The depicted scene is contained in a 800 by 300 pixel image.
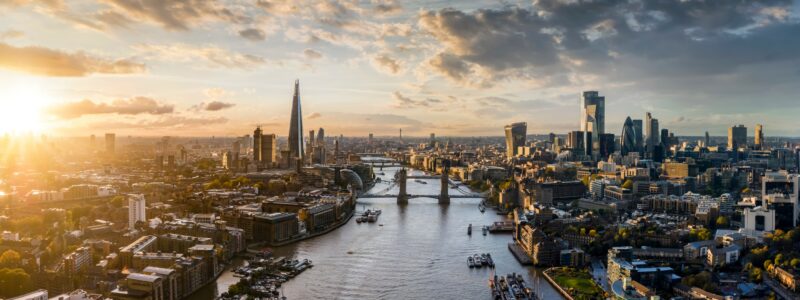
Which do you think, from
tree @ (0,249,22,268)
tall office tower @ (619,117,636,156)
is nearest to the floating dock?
tree @ (0,249,22,268)

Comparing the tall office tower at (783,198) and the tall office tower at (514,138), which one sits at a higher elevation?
the tall office tower at (514,138)

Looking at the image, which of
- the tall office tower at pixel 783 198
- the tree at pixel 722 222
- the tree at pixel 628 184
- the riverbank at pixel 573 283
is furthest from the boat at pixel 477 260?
the tree at pixel 628 184

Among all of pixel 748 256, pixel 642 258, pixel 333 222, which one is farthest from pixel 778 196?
pixel 333 222

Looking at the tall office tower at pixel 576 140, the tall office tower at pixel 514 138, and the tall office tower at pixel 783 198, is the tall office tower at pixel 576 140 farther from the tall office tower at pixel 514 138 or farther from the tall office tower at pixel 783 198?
the tall office tower at pixel 783 198

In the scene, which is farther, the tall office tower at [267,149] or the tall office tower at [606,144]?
the tall office tower at [606,144]

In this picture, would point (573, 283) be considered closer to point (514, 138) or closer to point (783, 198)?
point (783, 198)

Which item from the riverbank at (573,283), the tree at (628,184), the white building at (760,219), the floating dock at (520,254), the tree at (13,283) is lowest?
the riverbank at (573,283)

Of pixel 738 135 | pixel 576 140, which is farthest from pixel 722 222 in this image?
pixel 738 135
